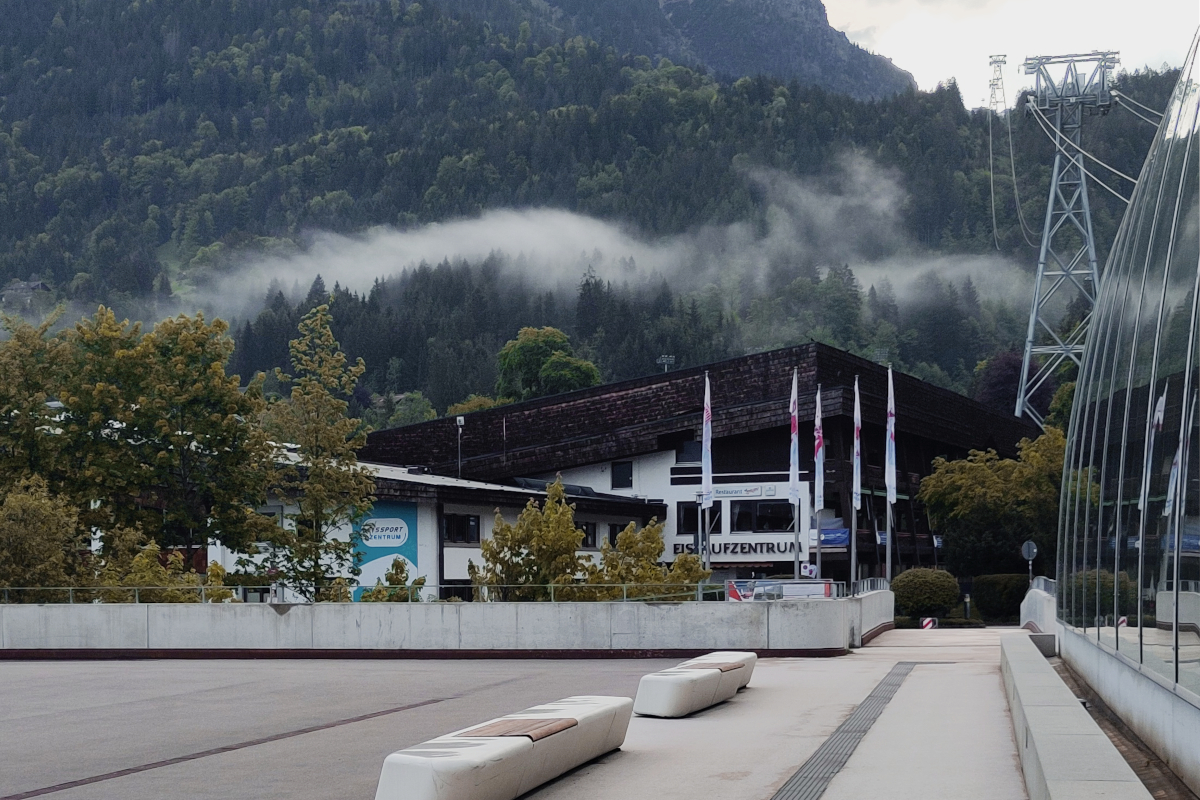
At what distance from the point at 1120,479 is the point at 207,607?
23.7 metres

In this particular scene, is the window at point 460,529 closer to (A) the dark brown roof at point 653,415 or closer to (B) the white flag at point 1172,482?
(A) the dark brown roof at point 653,415

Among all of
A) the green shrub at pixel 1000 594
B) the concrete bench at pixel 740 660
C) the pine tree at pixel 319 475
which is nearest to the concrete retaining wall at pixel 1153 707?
the concrete bench at pixel 740 660

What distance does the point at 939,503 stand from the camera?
75.3 metres

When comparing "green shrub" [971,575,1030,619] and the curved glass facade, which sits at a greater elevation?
the curved glass facade

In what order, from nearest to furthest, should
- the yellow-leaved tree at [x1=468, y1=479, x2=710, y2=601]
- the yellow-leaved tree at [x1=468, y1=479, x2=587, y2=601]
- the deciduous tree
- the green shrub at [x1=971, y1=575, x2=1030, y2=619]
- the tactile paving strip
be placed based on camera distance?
the tactile paving strip, the yellow-leaved tree at [x1=468, y1=479, x2=710, y2=601], the yellow-leaved tree at [x1=468, y1=479, x2=587, y2=601], the green shrub at [x1=971, y1=575, x2=1030, y2=619], the deciduous tree

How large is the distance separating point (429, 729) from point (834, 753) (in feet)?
16.4

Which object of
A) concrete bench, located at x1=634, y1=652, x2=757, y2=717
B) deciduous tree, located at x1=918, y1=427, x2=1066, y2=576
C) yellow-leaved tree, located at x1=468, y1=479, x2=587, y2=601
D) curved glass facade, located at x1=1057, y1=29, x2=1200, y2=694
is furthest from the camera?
deciduous tree, located at x1=918, y1=427, x2=1066, y2=576

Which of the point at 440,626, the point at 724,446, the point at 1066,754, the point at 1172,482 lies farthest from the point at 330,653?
the point at 724,446

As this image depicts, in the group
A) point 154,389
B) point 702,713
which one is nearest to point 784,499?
point 154,389

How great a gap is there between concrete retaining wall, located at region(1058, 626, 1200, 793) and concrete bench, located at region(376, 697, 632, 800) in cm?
474

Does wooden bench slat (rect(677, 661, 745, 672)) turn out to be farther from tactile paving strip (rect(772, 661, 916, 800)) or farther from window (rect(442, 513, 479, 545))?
window (rect(442, 513, 479, 545))

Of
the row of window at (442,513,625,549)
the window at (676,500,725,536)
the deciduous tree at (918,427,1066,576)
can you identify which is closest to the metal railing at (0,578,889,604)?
the row of window at (442,513,625,549)

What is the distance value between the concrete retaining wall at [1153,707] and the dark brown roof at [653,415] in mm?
56958

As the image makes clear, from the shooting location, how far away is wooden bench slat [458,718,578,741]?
37.1 ft
